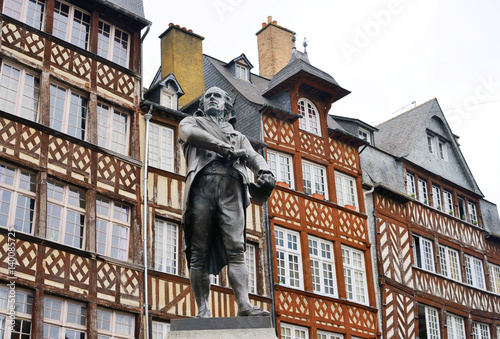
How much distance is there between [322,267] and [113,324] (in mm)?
8367

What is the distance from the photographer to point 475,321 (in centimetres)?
3028

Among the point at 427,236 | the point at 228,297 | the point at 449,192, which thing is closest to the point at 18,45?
the point at 228,297

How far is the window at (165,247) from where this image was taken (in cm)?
2044

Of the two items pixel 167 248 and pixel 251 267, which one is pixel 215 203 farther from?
pixel 251 267

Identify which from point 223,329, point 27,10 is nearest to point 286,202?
point 27,10

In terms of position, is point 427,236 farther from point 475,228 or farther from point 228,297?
point 228,297

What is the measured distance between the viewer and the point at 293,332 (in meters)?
23.0

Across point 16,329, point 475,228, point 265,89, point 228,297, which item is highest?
point 265,89

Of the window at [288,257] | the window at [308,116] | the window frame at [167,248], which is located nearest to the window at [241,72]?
the window at [308,116]

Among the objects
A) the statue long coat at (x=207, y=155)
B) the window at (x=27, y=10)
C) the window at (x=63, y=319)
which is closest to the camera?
the statue long coat at (x=207, y=155)

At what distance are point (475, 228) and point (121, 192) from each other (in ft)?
57.8

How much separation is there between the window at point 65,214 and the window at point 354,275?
992cm

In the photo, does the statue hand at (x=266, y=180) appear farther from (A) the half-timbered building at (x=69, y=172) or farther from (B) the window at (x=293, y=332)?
(B) the window at (x=293, y=332)

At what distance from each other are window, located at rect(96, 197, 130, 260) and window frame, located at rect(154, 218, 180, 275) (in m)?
0.94
